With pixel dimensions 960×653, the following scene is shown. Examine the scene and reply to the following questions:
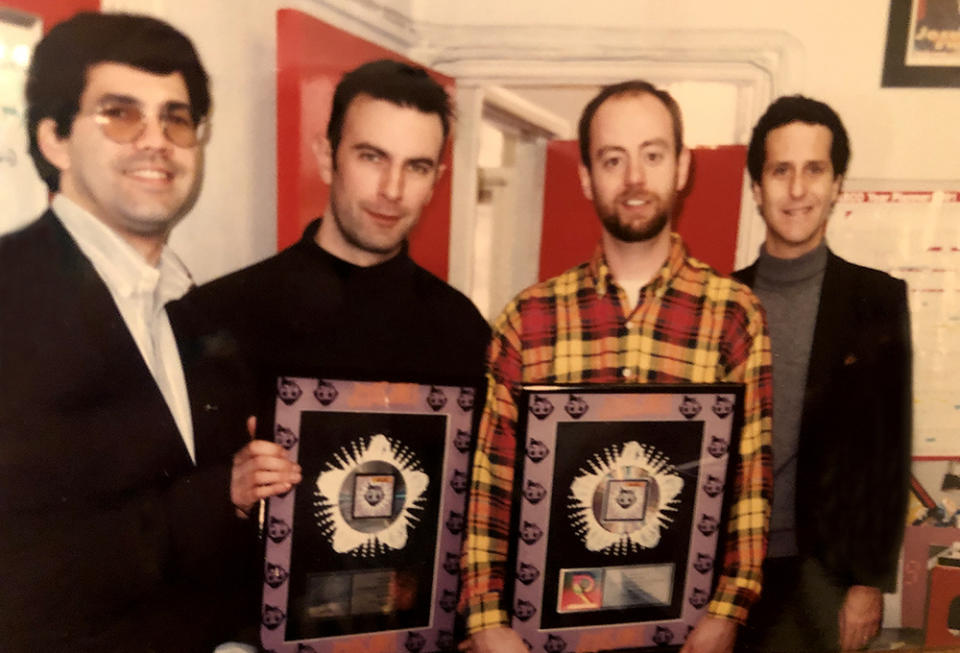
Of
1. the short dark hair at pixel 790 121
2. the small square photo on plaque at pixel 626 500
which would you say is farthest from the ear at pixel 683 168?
the small square photo on plaque at pixel 626 500

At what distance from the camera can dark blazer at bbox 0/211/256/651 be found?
2.82 feet

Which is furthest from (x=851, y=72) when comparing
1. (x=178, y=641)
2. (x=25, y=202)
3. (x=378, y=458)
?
(x=178, y=641)

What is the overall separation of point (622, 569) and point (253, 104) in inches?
38.0

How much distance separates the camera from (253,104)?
1007 mm

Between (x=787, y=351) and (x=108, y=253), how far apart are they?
3.60 feet

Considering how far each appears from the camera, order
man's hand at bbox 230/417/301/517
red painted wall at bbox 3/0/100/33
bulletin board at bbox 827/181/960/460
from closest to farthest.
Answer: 1. red painted wall at bbox 3/0/100/33
2. man's hand at bbox 230/417/301/517
3. bulletin board at bbox 827/181/960/460

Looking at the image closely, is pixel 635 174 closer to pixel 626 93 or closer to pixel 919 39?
pixel 626 93

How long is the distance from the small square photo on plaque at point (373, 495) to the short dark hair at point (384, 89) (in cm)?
53

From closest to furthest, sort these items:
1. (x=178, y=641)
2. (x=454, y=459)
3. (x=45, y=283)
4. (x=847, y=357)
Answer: (x=45, y=283)
(x=178, y=641)
(x=454, y=459)
(x=847, y=357)

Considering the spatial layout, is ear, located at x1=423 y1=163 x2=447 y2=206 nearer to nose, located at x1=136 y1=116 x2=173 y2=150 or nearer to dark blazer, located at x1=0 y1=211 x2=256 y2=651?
nose, located at x1=136 y1=116 x2=173 y2=150

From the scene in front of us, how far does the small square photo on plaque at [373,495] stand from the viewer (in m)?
1.06

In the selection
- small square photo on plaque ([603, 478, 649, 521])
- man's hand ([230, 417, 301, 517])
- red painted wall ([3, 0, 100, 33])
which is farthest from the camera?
small square photo on plaque ([603, 478, 649, 521])

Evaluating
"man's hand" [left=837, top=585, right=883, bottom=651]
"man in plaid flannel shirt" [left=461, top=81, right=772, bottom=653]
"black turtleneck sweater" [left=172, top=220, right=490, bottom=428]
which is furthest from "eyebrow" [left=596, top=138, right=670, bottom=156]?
"man's hand" [left=837, top=585, right=883, bottom=651]

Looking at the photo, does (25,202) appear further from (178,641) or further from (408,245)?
(178,641)
